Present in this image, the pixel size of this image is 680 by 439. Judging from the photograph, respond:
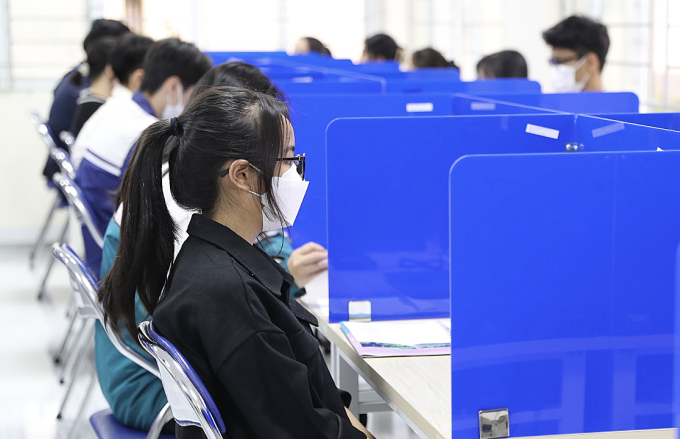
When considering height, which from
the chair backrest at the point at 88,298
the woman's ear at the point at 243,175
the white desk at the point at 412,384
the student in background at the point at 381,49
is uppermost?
the student in background at the point at 381,49

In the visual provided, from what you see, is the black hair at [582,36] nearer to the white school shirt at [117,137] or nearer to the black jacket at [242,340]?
the white school shirt at [117,137]

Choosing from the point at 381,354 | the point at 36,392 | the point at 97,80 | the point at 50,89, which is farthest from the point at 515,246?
the point at 50,89

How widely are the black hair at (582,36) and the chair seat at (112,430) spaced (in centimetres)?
234

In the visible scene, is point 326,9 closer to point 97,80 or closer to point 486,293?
point 97,80

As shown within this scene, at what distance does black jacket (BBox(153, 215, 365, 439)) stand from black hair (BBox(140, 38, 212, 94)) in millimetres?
1709

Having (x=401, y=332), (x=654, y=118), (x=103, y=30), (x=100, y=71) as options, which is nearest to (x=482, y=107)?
(x=654, y=118)

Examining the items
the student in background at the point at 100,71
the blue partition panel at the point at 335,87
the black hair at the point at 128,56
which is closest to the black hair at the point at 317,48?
the student in background at the point at 100,71

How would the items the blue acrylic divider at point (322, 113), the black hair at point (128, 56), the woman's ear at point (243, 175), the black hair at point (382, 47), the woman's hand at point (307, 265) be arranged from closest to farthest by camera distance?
the woman's ear at point (243, 175) → the woman's hand at point (307, 265) → the blue acrylic divider at point (322, 113) → the black hair at point (128, 56) → the black hair at point (382, 47)

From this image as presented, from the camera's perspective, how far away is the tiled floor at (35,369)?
2875mm

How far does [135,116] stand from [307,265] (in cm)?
123

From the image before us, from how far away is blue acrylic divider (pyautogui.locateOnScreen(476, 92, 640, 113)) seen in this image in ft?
8.30

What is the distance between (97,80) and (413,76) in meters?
1.56

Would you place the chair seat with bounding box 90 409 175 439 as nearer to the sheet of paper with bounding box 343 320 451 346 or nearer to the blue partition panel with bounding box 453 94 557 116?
the sheet of paper with bounding box 343 320 451 346

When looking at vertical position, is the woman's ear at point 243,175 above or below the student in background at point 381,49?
below
